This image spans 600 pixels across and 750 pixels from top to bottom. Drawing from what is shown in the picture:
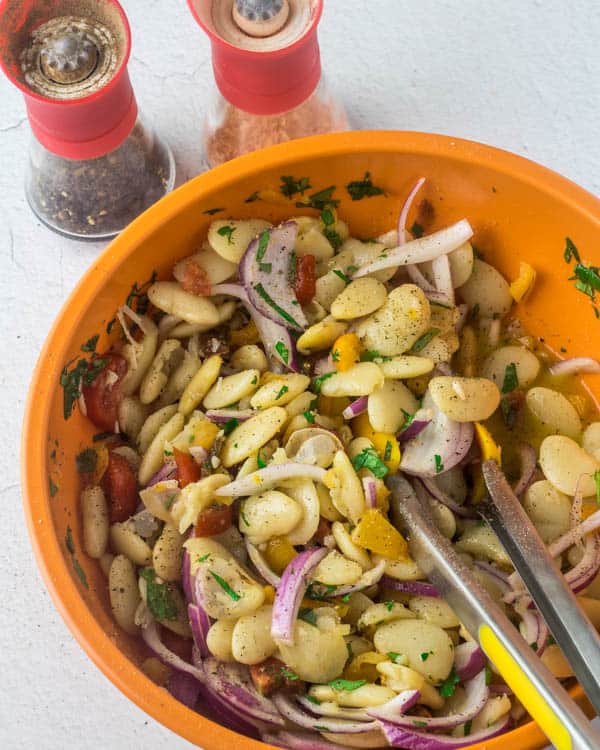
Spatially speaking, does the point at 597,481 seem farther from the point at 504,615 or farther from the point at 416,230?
the point at 416,230

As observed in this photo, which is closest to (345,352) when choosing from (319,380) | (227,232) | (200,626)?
(319,380)

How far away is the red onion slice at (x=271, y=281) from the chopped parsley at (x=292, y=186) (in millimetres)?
39

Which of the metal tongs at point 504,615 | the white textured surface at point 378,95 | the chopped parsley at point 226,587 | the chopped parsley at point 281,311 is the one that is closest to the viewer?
the metal tongs at point 504,615

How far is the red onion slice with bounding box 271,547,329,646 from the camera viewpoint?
800 millimetres

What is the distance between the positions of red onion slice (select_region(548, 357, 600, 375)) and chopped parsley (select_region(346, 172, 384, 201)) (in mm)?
239

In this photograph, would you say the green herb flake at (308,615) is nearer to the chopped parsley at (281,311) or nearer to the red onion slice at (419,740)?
the red onion slice at (419,740)

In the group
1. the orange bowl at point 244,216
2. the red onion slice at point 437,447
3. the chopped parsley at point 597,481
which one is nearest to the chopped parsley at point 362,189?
the orange bowl at point 244,216

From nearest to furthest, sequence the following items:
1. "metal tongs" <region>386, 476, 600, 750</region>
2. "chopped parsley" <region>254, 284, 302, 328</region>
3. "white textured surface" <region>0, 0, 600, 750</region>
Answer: "metal tongs" <region>386, 476, 600, 750</region> → "chopped parsley" <region>254, 284, 302, 328</region> → "white textured surface" <region>0, 0, 600, 750</region>

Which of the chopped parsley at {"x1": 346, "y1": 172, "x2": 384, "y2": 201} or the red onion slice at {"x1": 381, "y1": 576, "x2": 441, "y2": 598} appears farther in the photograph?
the chopped parsley at {"x1": 346, "y1": 172, "x2": 384, "y2": 201}

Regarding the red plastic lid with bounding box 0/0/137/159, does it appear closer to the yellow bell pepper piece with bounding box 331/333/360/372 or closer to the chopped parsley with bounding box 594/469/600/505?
the yellow bell pepper piece with bounding box 331/333/360/372

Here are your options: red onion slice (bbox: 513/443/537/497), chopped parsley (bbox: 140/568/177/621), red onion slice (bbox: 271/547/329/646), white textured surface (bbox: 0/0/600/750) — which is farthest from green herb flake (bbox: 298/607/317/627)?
white textured surface (bbox: 0/0/600/750)

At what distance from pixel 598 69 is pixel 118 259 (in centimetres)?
61

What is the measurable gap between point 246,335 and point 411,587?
281 millimetres

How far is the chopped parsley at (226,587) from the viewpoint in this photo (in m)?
0.81
